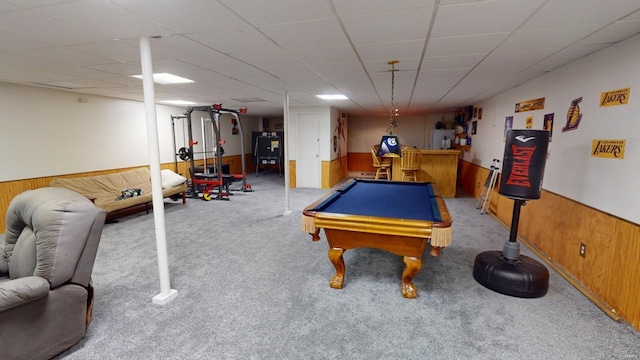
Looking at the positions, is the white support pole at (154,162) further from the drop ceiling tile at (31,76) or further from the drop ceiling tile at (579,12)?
the drop ceiling tile at (579,12)

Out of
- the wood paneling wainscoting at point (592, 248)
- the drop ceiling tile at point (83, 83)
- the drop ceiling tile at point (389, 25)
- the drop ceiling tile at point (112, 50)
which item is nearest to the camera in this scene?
the drop ceiling tile at point (389, 25)

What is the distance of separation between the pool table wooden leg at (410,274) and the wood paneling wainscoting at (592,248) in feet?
5.01

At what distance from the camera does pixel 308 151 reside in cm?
807

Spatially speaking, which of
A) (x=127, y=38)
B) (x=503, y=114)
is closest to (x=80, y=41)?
(x=127, y=38)

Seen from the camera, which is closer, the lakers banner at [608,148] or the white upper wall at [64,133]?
the lakers banner at [608,148]

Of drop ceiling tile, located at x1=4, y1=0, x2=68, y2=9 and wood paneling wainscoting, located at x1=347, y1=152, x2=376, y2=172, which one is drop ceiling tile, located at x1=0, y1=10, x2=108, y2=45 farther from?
wood paneling wainscoting, located at x1=347, y1=152, x2=376, y2=172

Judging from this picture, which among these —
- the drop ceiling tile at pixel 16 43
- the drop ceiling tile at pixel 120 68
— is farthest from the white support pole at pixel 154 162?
the drop ceiling tile at pixel 120 68

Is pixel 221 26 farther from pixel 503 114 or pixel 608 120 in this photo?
pixel 503 114

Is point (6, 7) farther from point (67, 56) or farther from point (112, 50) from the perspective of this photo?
point (67, 56)

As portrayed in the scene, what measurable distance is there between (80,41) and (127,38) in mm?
474

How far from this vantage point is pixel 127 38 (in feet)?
8.01

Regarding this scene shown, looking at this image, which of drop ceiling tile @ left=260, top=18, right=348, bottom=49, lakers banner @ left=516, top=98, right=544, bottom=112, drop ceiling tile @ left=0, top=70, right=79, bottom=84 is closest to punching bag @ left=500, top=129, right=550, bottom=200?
lakers banner @ left=516, top=98, right=544, bottom=112

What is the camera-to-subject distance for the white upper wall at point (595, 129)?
91.3 inches

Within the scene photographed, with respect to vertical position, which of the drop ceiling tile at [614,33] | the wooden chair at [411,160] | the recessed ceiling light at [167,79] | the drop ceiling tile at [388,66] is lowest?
the wooden chair at [411,160]
